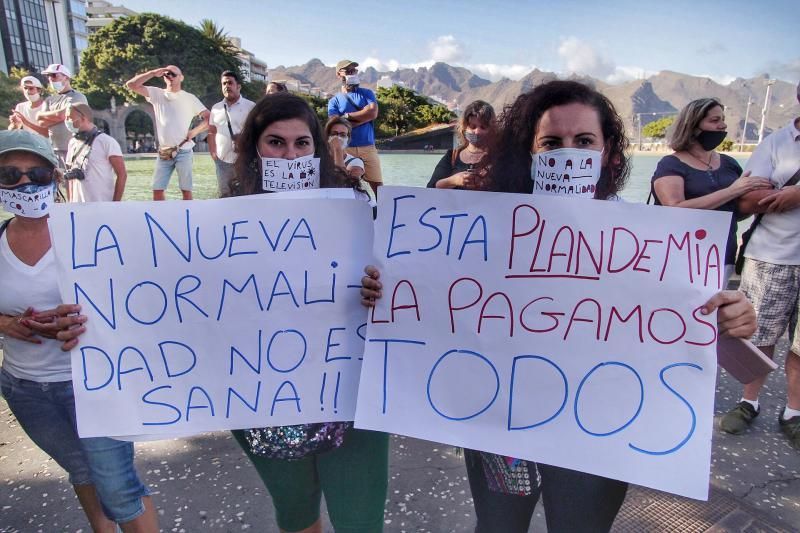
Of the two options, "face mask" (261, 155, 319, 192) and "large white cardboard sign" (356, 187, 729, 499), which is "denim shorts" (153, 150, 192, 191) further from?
"large white cardboard sign" (356, 187, 729, 499)

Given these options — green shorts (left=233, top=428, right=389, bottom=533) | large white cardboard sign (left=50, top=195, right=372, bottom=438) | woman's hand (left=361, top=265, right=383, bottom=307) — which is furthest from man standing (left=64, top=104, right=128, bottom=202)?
woman's hand (left=361, top=265, right=383, bottom=307)

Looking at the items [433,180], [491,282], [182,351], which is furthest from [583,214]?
[433,180]

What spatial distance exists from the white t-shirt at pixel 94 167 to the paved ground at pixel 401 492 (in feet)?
7.78

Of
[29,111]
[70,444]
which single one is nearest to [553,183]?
[70,444]

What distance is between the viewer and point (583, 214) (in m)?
1.15

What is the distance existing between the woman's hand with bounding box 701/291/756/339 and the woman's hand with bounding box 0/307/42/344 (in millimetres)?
1816

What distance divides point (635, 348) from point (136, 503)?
1.66 m

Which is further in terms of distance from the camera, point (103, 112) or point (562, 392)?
point (103, 112)

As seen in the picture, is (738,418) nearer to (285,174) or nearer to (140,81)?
(285,174)

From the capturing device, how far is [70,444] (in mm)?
1665

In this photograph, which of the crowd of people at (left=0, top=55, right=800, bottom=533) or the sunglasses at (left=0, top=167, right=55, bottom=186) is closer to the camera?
the crowd of people at (left=0, top=55, right=800, bottom=533)

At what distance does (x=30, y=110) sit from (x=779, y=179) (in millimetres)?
7171

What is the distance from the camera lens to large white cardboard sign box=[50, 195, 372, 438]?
130cm

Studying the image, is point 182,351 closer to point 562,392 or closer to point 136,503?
point 136,503
